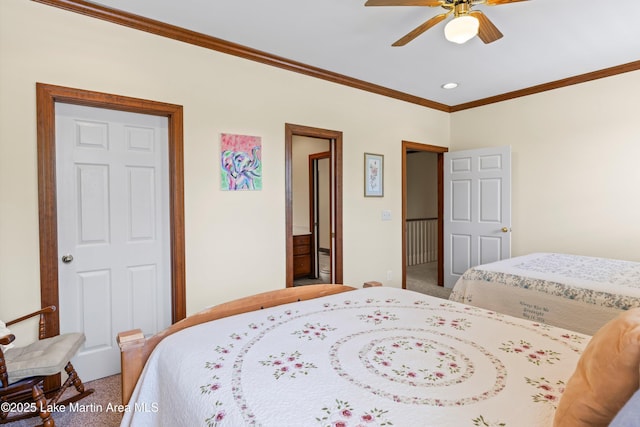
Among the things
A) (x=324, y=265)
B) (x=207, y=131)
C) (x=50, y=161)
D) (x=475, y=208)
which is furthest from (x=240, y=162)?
Result: (x=475, y=208)

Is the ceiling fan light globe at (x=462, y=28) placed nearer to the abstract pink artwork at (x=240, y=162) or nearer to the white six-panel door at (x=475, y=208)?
the abstract pink artwork at (x=240, y=162)

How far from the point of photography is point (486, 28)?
2.14 metres

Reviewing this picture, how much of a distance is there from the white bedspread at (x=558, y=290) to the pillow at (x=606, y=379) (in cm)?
180

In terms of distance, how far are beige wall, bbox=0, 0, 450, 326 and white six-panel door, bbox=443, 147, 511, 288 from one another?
879mm

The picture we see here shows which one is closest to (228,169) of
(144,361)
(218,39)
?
(218,39)

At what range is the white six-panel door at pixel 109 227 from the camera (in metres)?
2.33

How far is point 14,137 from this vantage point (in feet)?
6.75

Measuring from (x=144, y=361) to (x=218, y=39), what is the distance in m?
2.42

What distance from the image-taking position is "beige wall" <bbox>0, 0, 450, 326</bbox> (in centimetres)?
207

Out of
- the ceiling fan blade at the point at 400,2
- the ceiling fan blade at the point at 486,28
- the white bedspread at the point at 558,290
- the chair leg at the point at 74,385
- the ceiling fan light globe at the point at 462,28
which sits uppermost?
the ceiling fan blade at the point at 400,2

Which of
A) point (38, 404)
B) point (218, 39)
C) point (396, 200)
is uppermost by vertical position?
point (218, 39)

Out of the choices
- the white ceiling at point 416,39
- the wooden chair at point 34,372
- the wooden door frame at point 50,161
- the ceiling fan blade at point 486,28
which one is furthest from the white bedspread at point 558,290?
the wooden door frame at point 50,161

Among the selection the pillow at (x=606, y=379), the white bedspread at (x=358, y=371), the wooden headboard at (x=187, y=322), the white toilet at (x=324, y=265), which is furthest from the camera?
the white toilet at (x=324, y=265)

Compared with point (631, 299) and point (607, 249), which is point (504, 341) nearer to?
point (631, 299)
